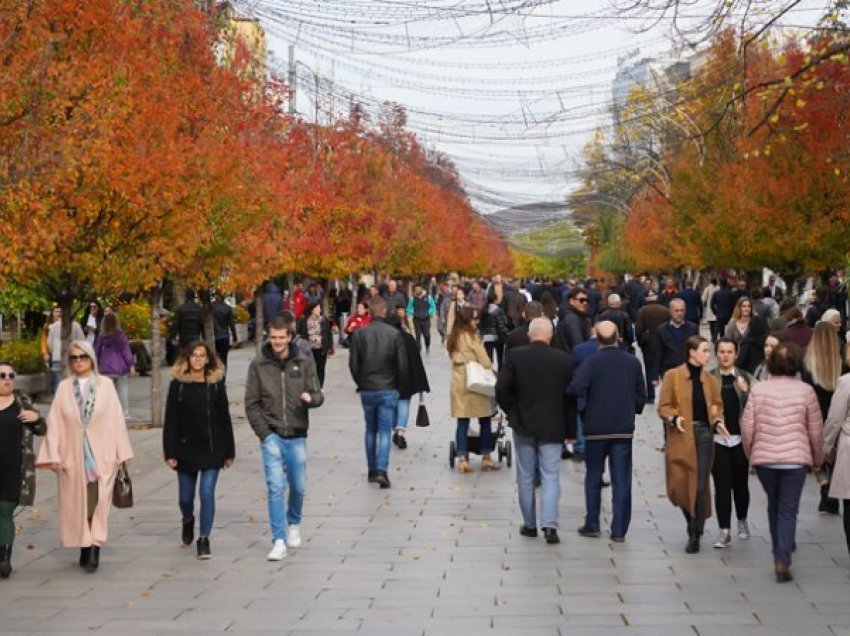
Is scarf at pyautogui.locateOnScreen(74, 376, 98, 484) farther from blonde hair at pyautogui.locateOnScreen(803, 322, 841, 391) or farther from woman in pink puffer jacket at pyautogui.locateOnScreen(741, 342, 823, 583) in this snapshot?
blonde hair at pyautogui.locateOnScreen(803, 322, 841, 391)

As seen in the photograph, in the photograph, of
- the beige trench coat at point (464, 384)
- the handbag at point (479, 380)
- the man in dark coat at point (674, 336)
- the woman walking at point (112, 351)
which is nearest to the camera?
the handbag at point (479, 380)

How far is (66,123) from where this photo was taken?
14570mm

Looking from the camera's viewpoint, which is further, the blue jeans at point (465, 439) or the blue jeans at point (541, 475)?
the blue jeans at point (465, 439)

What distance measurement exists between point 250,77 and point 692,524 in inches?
599

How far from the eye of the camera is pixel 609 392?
11.0 meters

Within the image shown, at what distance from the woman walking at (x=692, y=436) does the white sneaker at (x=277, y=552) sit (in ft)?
8.84

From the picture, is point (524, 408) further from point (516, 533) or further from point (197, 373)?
point (197, 373)

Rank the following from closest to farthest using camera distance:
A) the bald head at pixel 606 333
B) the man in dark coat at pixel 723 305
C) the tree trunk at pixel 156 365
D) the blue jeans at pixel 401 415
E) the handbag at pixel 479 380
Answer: the bald head at pixel 606 333 < the handbag at pixel 479 380 < the blue jeans at pixel 401 415 < the tree trunk at pixel 156 365 < the man in dark coat at pixel 723 305

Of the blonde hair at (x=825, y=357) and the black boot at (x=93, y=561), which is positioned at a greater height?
the blonde hair at (x=825, y=357)

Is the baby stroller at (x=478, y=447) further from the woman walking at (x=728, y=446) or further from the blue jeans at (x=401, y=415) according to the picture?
the woman walking at (x=728, y=446)

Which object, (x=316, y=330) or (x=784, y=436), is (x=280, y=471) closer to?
(x=784, y=436)

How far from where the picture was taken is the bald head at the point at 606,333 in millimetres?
11266

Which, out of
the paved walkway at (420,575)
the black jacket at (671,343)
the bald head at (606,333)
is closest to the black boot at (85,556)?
the paved walkway at (420,575)

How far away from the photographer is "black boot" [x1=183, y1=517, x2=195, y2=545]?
35.8 feet
